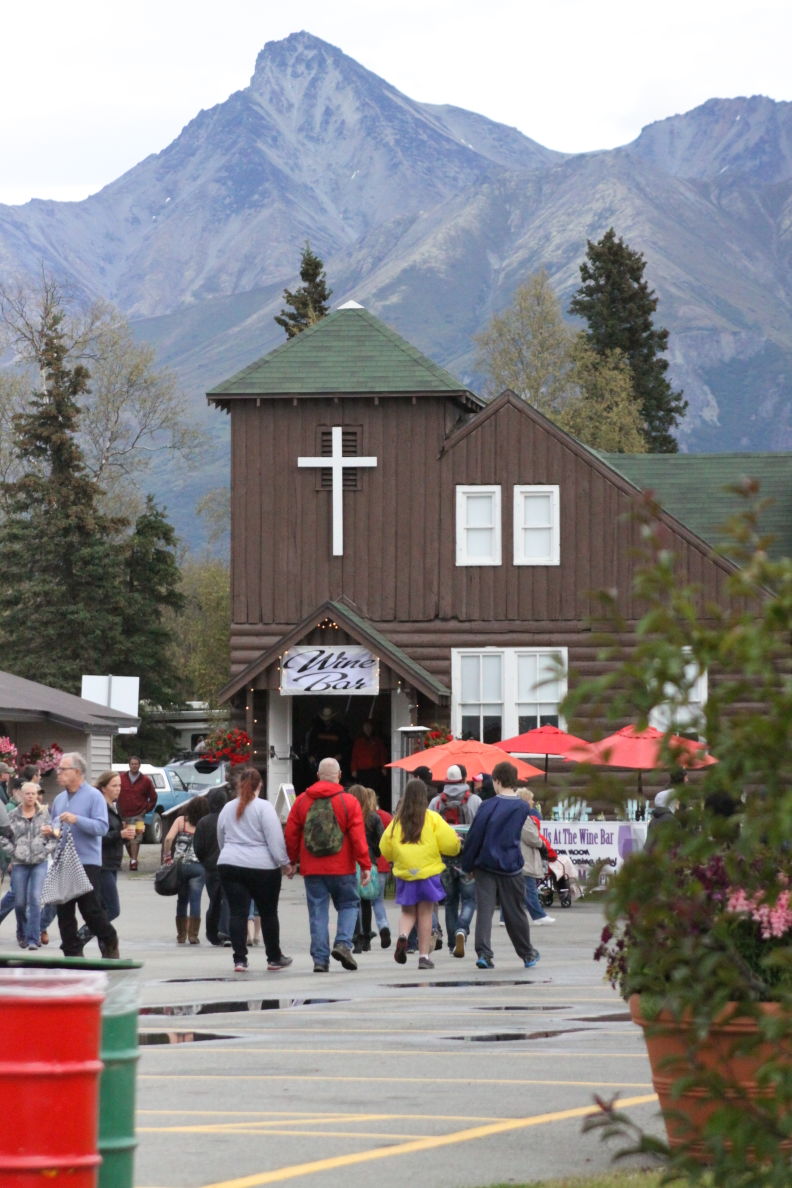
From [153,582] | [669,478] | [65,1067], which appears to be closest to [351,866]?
[65,1067]

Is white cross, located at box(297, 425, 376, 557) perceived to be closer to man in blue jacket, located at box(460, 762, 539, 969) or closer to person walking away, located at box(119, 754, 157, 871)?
person walking away, located at box(119, 754, 157, 871)

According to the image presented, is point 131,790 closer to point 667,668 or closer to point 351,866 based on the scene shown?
point 351,866

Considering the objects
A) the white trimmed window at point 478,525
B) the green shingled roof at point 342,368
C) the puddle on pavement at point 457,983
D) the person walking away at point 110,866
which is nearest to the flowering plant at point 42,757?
the green shingled roof at point 342,368

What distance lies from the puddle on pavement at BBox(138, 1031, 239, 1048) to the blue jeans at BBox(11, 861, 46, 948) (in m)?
7.72

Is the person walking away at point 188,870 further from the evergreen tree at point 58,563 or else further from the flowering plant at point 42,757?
the evergreen tree at point 58,563

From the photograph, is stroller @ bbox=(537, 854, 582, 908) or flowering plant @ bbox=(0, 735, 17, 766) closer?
stroller @ bbox=(537, 854, 582, 908)

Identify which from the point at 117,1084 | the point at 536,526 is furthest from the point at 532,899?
the point at 117,1084

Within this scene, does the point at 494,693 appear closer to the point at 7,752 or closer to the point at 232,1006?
the point at 7,752

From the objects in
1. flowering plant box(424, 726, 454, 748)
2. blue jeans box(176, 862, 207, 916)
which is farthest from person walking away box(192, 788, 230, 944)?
flowering plant box(424, 726, 454, 748)

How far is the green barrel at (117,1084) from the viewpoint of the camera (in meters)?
6.76

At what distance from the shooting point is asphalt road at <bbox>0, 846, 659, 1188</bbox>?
923cm

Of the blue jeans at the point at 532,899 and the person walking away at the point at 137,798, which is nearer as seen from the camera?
the blue jeans at the point at 532,899

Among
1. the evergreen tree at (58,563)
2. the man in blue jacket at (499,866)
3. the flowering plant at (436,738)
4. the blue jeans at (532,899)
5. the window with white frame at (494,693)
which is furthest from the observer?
the evergreen tree at (58,563)

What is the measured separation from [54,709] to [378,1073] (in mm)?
30218
